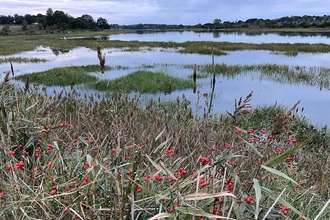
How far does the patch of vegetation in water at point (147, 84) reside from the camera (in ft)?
42.9

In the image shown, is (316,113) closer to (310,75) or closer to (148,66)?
(310,75)

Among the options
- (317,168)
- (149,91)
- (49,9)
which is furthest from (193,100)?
(49,9)

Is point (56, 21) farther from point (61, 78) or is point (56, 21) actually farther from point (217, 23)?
point (61, 78)

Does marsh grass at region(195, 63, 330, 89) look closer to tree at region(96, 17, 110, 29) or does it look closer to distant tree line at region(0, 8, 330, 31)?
distant tree line at region(0, 8, 330, 31)

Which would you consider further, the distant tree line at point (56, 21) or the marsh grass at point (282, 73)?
the distant tree line at point (56, 21)

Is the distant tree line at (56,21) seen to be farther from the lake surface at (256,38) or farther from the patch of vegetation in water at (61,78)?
the patch of vegetation in water at (61,78)

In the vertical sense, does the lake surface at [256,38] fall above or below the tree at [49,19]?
below

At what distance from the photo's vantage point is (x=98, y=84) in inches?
543

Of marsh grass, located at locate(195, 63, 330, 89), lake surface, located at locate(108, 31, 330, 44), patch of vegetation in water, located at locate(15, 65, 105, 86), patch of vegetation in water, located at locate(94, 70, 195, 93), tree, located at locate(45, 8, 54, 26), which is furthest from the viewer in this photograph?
tree, located at locate(45, 8, 54, 26)

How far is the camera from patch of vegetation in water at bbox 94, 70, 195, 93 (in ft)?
42.9

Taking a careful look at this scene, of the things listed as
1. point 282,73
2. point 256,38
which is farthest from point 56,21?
point 282,73

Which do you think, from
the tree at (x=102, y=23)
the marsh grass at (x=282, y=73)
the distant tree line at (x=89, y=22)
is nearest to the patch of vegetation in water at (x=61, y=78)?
the marsh grass at (x=282, y=73)

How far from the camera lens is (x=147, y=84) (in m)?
13.4

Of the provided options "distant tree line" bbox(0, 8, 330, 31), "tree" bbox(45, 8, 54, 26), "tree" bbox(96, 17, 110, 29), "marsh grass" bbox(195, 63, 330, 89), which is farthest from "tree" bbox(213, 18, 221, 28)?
"marsh grass" bbox(195, 63, 330, 89)
